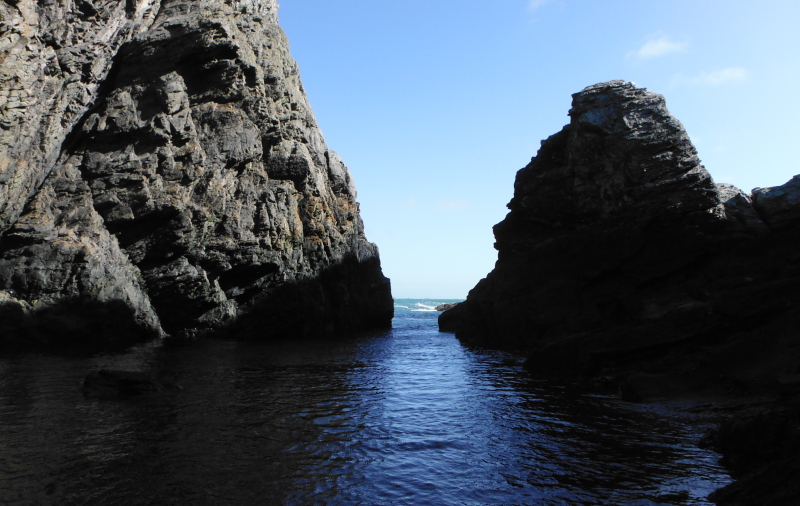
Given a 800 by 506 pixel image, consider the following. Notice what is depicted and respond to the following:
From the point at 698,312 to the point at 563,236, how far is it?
1205 cm

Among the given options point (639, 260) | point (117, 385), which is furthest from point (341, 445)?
point (639, 260)

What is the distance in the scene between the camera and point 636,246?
28.7 m

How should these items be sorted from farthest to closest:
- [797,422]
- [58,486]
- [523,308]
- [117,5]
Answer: [117,5] < [523,308] < [797,422] < [58,486]

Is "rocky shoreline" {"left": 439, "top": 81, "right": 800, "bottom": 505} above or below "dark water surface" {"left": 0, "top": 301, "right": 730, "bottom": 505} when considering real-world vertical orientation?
above

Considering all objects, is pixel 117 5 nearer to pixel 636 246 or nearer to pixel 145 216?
pixel 145 216

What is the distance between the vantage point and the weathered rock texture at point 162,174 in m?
35.4

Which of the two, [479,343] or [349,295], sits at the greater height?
[349,295]

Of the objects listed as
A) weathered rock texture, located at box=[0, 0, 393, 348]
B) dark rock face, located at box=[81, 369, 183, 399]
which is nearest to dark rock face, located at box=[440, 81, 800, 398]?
dark rock face, located at box=[81, 369, 183, 399]

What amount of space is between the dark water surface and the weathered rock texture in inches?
611

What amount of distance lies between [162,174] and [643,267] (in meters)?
33.8

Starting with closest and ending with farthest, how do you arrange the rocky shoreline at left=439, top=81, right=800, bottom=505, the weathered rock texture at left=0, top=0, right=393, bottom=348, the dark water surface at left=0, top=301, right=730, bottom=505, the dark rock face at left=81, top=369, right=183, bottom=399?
the dark water surface at left=0, top=301, right=730, bottom=505, the rocky shoreline at left=439, top=81, right=800, bottom=505, the dark rock face at left=81, top=369, right=183, bottom=399, the weathered rock texture at left=0, top=0, right=393, bottom=348

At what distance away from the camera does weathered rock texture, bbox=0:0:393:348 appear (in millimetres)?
35438

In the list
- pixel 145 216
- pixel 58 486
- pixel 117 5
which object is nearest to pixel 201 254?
pixel 145 216

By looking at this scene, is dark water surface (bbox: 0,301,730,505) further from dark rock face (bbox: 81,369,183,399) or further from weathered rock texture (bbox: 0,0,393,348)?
weathered rock texture (bbox: 0,0,393,348)
